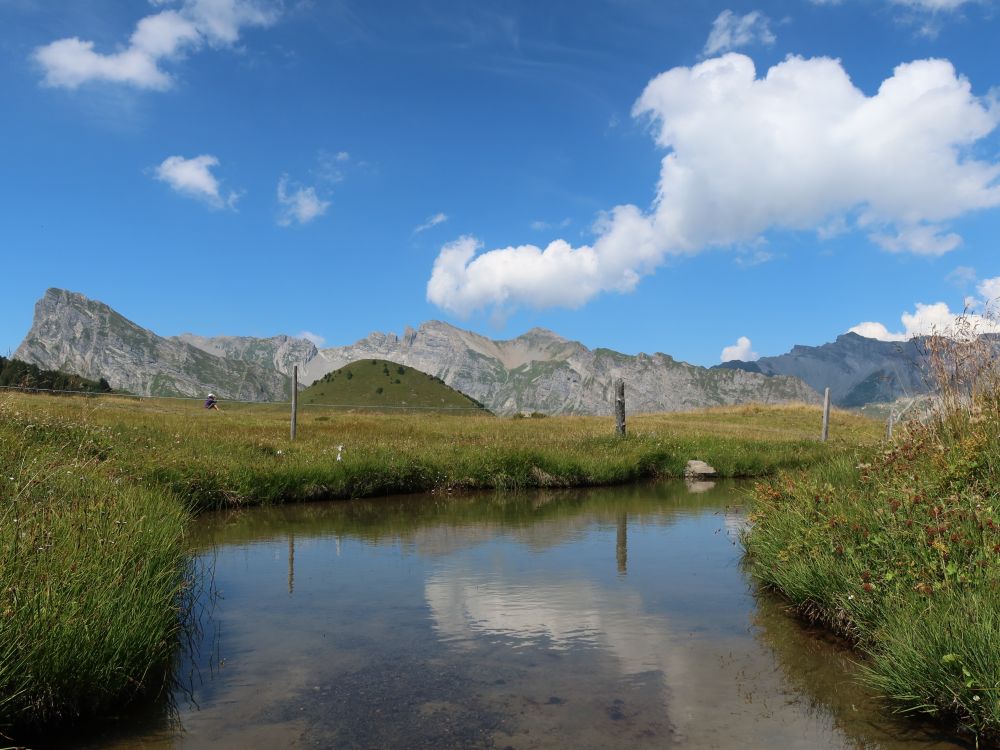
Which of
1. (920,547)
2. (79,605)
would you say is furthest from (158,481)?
(920,547)

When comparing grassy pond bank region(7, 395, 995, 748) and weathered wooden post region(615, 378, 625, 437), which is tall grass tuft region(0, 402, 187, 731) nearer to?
grassy pond bank region(7, 395, 995, 748)

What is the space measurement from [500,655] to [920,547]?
181 inches

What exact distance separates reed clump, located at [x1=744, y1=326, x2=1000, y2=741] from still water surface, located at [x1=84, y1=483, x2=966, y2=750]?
1.43 feet

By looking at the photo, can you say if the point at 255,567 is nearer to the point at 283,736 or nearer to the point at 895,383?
the point at 283,736

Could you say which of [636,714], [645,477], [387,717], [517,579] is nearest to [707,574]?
[517,579]

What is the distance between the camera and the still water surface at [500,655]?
613 cm

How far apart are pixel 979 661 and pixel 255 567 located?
33.0ft

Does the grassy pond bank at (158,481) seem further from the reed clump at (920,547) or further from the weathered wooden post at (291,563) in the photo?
the weathered wooden post at (291,563)

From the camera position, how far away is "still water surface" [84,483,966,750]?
20.1ft

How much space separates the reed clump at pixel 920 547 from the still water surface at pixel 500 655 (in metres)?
0.44

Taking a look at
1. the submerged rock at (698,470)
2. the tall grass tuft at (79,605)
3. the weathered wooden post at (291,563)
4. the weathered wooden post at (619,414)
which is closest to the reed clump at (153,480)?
the tall grass tuft at (79,605)

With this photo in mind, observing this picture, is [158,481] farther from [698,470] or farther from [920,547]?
[698,470]

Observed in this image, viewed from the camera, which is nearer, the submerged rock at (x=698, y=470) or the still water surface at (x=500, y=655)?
the still water surface at (x=500, y=655)

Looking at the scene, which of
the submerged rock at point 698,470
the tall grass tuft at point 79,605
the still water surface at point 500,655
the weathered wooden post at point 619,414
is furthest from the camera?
the weathered wooden post at point 619,414
